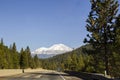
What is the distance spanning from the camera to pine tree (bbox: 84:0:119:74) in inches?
2202

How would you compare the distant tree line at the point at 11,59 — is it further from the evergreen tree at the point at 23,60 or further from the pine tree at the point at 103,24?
the pine tree at the point at 103,24

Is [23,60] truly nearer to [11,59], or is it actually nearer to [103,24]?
[11,59]

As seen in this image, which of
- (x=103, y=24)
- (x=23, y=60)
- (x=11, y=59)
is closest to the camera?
(x=103, y=24)

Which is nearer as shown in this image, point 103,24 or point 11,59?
point 103,24

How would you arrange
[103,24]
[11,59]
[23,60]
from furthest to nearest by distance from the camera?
[23,60]
[11,59]
[103,24]

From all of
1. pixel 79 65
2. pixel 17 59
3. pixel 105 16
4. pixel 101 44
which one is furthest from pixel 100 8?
pixel 17 59

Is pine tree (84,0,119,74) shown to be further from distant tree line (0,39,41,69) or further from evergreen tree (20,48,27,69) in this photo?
evergreen tree (20,48,27,69)

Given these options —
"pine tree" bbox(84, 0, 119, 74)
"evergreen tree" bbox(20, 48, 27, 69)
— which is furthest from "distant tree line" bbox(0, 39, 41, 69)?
"pine tree" bbox(84, 0, 119, 74)

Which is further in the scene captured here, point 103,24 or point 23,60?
point 23,60

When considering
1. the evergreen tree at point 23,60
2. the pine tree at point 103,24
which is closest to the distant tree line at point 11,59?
the evergreen tree at point 23,60

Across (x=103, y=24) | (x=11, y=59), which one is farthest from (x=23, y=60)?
(x=103, y=24)

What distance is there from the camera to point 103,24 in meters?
56.8

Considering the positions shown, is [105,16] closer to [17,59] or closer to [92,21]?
[92,21]

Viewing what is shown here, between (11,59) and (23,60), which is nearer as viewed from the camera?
(11,59)
